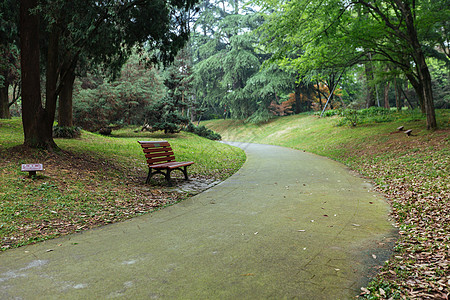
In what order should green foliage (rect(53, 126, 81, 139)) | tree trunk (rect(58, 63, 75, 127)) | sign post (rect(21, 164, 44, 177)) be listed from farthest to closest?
tree trunk (rect(58, 63, 75, 127)) → green foliage (rect(53, 126, 81, 139)) → sign post (rect(21, 164, 44, 177))

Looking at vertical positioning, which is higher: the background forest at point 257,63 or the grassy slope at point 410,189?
the background forest at point 257,63

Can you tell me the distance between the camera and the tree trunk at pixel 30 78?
7.71m

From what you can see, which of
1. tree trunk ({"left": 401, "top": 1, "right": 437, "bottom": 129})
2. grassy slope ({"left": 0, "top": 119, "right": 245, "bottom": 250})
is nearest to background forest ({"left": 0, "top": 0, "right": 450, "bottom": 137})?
tree trunk ({"left": 401, "top": 1, "right": 437, "bottom": 129})

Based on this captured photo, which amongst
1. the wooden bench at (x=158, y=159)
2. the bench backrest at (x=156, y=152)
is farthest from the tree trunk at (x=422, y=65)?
the bench backrest at (x=156, y=152)

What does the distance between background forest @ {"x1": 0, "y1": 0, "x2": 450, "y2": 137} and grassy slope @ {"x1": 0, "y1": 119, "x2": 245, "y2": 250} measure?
228 cm

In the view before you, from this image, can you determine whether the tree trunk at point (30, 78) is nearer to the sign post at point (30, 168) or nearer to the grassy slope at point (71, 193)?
the grassy slope at point (71, 193)

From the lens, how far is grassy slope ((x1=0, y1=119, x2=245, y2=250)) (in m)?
4.38

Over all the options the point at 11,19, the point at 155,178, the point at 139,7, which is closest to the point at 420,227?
the point at 155,178

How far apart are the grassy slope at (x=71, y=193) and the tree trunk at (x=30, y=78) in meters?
0.47

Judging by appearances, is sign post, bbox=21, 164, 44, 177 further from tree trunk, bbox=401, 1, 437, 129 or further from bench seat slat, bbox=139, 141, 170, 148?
tree trunk, bbox=401, 1, 437, 129

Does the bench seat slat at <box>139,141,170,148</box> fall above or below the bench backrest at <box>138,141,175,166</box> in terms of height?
above

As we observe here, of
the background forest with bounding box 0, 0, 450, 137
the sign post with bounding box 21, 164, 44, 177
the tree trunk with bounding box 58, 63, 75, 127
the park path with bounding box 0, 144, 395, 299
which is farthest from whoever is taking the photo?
the tree trunk with bounding box 58, 63, 75, 127

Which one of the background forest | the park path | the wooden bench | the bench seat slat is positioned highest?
the background forest

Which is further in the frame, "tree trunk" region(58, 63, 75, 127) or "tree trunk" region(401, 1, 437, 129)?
"tree trunk" region(58, 63, 75, 127)
